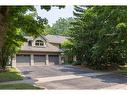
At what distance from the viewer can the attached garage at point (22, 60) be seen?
123 ft

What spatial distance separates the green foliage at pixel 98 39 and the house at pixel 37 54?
5.54m

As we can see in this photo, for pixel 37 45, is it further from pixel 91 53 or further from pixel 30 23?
pixel 30 23

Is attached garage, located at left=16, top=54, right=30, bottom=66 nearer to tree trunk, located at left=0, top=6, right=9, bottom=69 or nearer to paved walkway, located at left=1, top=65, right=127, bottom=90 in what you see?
paved walkway, located at left=1, top=65, right=127, bottom=90

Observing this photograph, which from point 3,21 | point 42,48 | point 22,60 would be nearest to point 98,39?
point 42,48

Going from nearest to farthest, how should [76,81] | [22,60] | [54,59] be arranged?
1. [76,81]
2. [22,60]
3. [54,59]

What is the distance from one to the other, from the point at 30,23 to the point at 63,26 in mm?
94513

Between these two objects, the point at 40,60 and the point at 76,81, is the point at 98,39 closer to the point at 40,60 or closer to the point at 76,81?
the point at 40,60

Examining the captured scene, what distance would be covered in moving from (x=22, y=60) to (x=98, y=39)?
11491 millimetres

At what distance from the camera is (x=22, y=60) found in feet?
125

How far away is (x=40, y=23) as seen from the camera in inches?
821

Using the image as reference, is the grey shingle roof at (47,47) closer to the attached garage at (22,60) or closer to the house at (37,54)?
the house at (37,54)

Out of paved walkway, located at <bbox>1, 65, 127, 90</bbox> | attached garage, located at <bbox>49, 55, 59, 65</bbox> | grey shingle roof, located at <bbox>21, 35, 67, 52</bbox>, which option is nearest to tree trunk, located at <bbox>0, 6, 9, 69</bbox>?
paved walkway, located at <bbox>1, 65, 127, 90</bbox>
